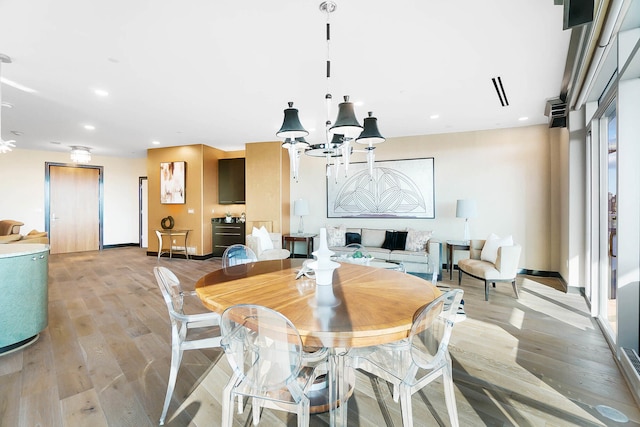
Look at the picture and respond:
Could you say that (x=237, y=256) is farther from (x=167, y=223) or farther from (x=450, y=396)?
(x=167, y=223)

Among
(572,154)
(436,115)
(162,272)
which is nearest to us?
(162,272)

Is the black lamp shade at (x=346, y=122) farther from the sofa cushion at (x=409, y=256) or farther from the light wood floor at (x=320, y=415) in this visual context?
the sofa cushion at (x=409, y=256)

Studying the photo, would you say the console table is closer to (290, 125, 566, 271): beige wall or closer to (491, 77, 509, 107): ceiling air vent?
(290, 125, 566, 271): beige wall

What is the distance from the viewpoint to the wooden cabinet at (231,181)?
7.28 meters

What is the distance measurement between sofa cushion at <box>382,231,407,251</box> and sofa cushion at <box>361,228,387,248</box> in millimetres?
92

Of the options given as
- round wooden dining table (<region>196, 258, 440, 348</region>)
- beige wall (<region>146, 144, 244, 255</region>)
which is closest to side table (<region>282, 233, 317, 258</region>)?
beige wall (<region>146, 144, 244, 255</region>)

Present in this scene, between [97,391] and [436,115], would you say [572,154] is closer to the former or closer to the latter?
[436,115]

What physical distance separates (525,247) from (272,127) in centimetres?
507

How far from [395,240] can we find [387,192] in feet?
3.61

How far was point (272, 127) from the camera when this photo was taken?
17.7ft

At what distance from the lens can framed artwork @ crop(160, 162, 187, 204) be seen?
7.15 meters

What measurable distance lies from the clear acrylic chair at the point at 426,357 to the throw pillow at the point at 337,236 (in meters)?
4.19

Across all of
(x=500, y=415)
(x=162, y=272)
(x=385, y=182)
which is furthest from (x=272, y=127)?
(x=500, y=415)

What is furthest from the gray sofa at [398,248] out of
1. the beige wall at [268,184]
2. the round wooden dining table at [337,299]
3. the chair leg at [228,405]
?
the chair leg at [228,405]
